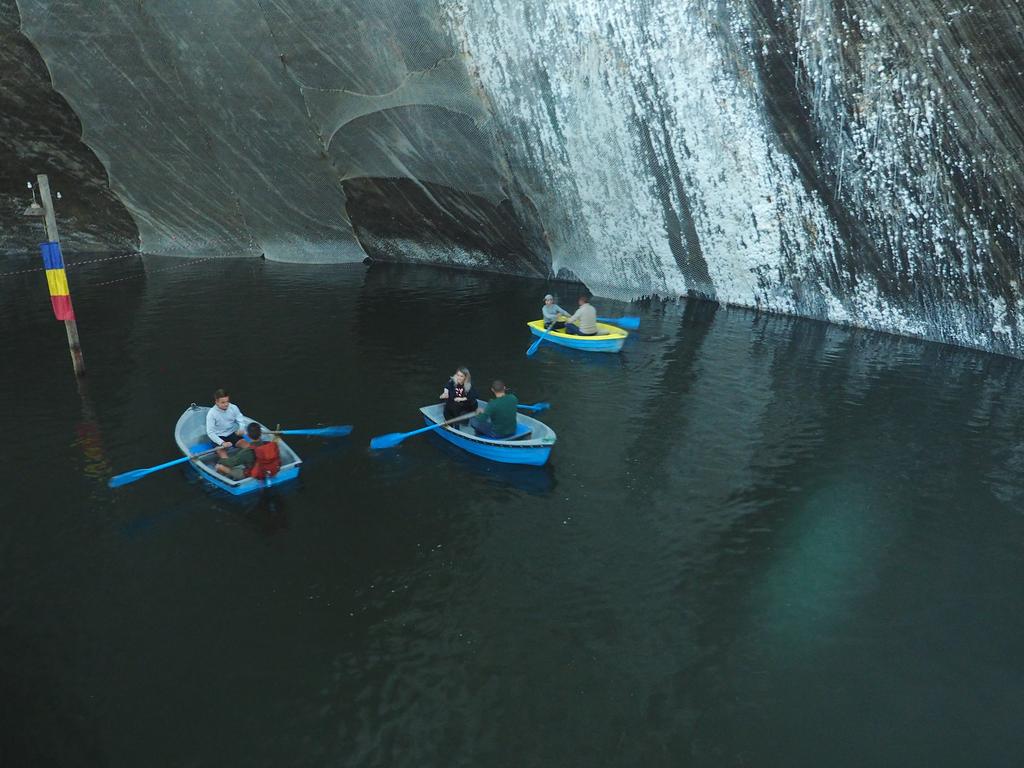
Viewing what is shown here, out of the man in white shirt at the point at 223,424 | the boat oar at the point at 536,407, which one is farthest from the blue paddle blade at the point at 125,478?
the boat oar at the point at 536,407

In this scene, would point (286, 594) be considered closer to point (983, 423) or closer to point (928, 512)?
point (928, 512)

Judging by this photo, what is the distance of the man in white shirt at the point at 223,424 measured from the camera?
15.0 meters

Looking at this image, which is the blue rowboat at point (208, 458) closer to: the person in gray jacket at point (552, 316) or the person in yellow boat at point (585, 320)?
the person in yellow boat at point (585, 320)

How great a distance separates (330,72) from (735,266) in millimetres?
18276

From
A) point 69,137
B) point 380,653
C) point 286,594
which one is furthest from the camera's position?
point 69,137

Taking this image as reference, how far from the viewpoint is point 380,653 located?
9969 millimetres

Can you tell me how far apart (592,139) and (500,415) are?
16.3 m

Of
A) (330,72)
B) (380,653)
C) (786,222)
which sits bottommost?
(380,653)

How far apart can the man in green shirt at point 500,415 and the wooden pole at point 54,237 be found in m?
11.3

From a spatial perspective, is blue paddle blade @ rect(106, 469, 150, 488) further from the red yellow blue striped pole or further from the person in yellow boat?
the person in yellow boat

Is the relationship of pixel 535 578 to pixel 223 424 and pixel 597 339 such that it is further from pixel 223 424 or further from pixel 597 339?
pixel 597 339

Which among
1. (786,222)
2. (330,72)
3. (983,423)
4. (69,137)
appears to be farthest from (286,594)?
(69,137)

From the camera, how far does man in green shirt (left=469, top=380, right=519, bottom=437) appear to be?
15141mm

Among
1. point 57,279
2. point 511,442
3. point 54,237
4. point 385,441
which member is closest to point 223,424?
point 385,441
